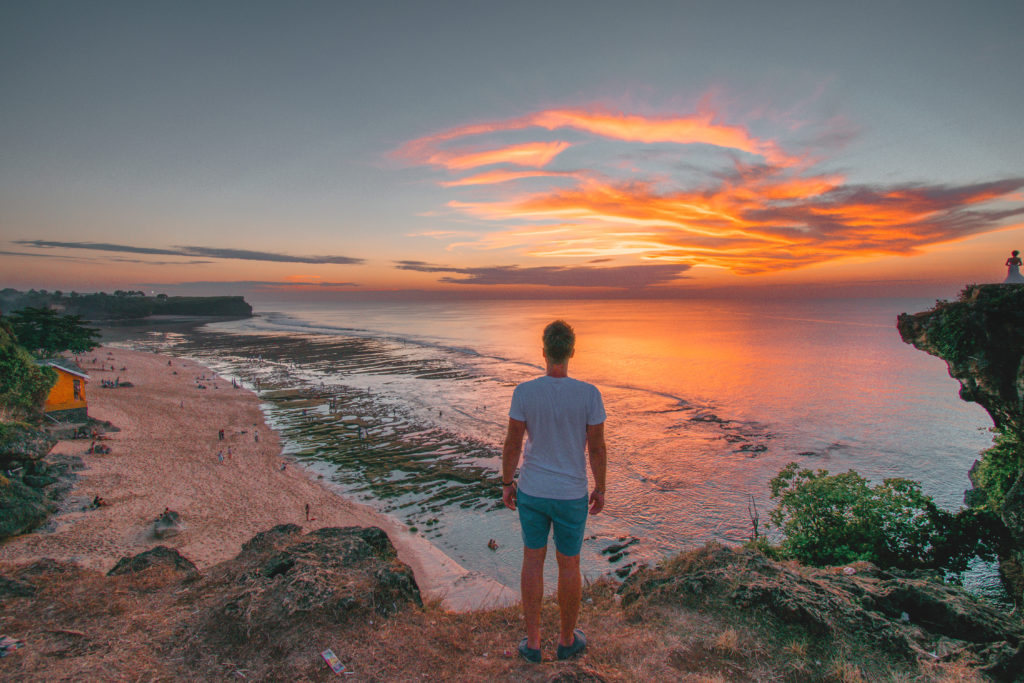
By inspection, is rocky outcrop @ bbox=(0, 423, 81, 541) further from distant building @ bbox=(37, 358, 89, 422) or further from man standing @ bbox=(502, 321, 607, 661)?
man standing @ bbox=(502, 321, 607, 661)

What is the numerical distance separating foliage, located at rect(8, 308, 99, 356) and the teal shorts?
59.7 m

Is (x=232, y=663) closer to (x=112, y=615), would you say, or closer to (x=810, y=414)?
(x=112, y=615)

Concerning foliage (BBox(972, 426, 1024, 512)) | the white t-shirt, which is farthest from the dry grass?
foliage (BBox(972, 426, 1024, 512))

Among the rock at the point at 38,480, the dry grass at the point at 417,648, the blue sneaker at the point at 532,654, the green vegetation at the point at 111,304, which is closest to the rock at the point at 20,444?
the rock at the point at 38,480

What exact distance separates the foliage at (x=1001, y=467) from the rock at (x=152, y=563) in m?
21.1

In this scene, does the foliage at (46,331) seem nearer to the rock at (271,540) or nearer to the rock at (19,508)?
the rock at (19,508)

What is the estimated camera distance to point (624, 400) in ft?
151

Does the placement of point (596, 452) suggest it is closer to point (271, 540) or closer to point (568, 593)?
point (568, 593)

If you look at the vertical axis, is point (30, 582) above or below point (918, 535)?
above

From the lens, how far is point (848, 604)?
21.2 feet

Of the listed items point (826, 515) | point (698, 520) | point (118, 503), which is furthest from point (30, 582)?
point (698, 520)

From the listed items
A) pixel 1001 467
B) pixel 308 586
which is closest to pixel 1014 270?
pixel 1001 467

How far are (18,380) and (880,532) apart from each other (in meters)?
40.4

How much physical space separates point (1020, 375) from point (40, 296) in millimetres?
227485
